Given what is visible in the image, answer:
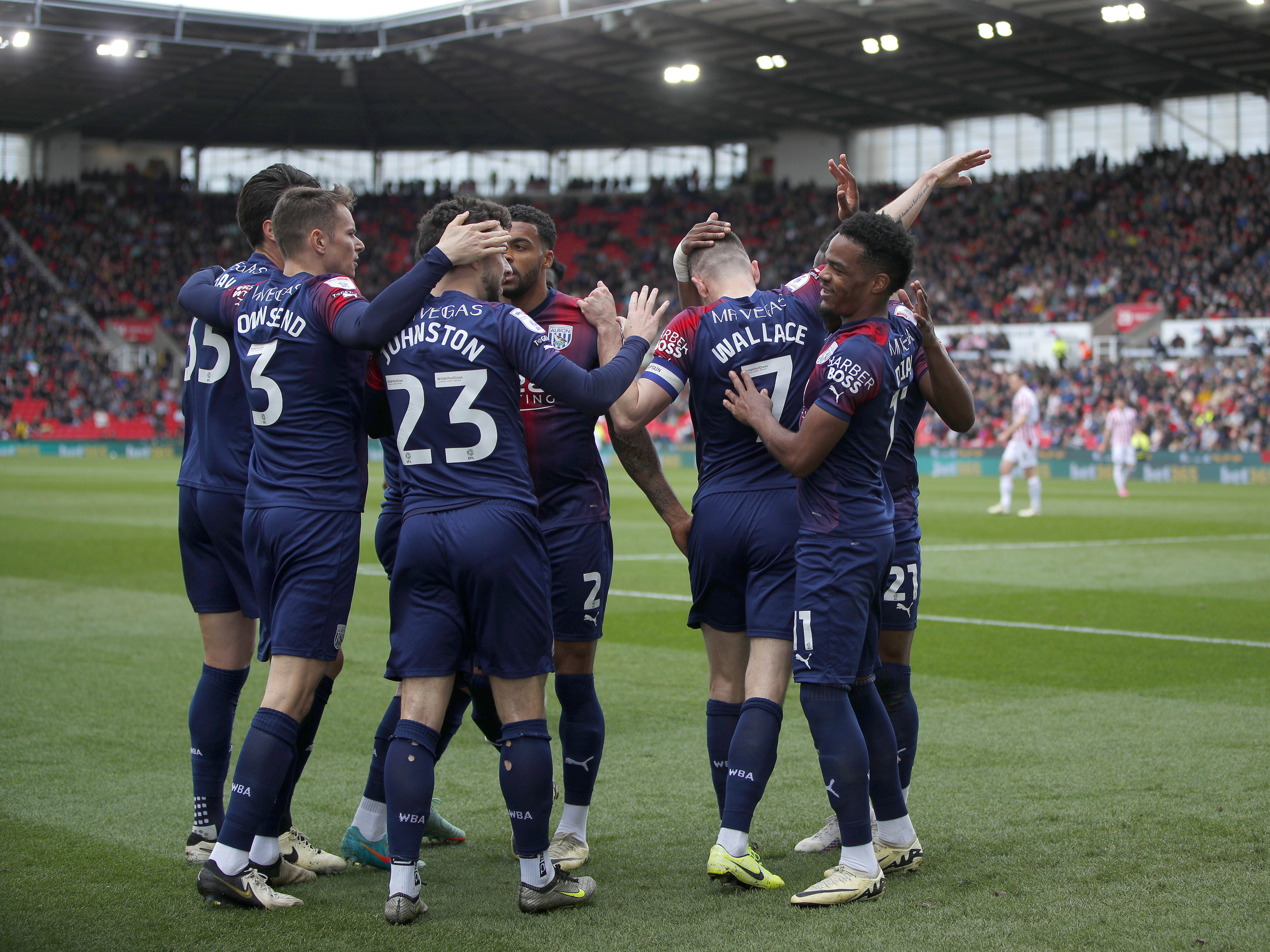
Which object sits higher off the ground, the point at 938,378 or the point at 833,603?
the point at 938,378

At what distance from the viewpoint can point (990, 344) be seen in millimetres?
38281

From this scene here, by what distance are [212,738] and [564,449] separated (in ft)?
5.49

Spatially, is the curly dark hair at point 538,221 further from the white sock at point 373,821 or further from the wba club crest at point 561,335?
the white sock at point 373,821

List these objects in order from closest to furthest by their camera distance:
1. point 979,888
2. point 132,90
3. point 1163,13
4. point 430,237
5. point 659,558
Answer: point 979,888 → point 430,237 → point 659,558 → point 1163,13 → point 132,90

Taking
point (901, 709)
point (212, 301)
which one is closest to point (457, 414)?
point (212, 301)

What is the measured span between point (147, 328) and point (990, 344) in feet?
105

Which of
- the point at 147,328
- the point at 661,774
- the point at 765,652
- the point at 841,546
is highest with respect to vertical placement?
the point at 147,328

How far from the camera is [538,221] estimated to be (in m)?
5.01

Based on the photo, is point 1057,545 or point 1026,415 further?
point 1026,415

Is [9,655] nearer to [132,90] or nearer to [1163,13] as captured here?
[1163,13]

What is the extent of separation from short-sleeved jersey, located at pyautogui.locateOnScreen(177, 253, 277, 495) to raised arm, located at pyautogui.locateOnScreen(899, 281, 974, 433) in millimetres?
2374

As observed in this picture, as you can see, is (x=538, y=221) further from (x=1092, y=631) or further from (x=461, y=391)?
(x=1092, y=631)

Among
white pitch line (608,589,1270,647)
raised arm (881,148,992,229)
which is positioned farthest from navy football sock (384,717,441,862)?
white pitch line (608,589,1270,647)

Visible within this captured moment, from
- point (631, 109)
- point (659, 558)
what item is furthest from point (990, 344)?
point (659, 558)
